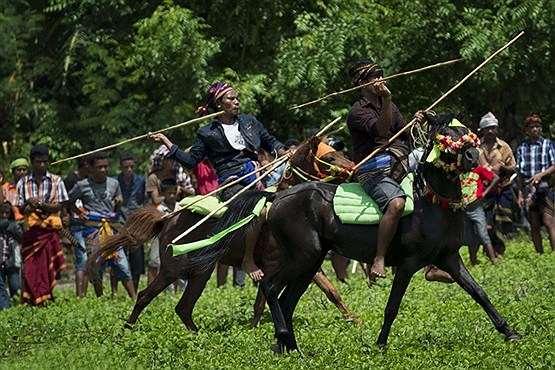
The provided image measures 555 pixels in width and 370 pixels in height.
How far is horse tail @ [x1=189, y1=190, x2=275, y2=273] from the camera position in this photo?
13070 millimetres

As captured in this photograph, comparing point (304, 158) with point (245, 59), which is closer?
point (304, 158)

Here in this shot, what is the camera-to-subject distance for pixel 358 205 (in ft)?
40.0

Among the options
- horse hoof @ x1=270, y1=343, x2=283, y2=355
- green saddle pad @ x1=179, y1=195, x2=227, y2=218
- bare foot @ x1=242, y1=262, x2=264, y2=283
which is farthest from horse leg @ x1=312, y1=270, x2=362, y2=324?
horse hoof @ x1=270, y1=343, x2=283, y2=355

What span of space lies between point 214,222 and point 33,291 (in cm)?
558

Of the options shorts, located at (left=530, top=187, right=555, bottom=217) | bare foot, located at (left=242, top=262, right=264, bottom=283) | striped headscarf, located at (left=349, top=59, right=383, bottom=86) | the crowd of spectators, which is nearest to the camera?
striped headscarf, located at (left=349, top=59, right=383, bottom=86)

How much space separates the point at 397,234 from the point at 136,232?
11.6ft

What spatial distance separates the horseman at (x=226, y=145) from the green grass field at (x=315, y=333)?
1.32m

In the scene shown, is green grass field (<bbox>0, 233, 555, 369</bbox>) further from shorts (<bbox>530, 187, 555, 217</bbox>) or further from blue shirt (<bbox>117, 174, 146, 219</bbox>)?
blue shirt (<bbox>117, 174, 146, 219</bbox>)

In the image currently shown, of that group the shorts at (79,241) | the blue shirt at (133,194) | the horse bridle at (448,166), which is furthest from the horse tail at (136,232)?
the blue shirt at (133,194)

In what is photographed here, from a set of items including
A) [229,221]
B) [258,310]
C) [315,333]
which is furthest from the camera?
[258,310]

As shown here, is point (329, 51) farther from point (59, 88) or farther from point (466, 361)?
point (466, 361)

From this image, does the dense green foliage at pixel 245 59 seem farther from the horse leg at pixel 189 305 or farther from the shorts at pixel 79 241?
the horse leg at pixel 189 305

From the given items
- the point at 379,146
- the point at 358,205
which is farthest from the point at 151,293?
the point at 379,146

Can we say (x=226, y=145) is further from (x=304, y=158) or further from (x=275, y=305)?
(x=275, y=305)
